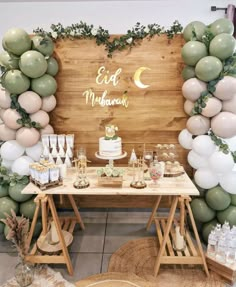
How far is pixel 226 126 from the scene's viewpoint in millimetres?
2424

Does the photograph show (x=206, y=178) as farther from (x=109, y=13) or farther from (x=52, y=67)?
(x=109, y=13)

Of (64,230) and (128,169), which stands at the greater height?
(128,169)

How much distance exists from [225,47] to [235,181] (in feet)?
3.97

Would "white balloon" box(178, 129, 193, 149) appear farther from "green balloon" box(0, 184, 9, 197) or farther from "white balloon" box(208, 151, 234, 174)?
"green balloon" box(0, 184, 9, 197)

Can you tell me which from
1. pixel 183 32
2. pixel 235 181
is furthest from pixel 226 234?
pixel 183 32

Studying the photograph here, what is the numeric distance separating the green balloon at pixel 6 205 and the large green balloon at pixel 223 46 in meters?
2.43

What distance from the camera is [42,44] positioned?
257cm

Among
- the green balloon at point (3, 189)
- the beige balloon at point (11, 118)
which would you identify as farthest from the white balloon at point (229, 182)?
the green balloon at point (3, 189)

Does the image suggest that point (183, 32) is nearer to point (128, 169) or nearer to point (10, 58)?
point (128, 169)

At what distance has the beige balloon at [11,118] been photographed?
262 cm

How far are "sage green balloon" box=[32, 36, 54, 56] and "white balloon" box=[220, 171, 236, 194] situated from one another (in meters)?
2.09

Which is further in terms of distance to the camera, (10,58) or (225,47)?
(10,58)

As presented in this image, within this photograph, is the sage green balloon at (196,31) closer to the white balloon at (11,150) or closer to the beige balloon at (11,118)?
the beige balloon at (11,118)

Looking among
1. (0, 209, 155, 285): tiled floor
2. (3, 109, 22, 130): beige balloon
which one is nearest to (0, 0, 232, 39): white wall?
(3, 109, 22, 130): beige balloon
